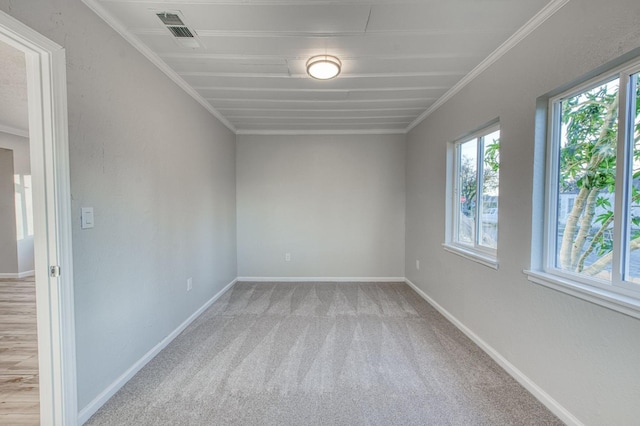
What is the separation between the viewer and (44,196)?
1360 millimetres

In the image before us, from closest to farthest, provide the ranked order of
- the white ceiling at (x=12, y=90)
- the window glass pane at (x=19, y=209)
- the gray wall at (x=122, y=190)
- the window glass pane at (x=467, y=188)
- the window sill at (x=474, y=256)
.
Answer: the gray wall at (x=122, y=190) < the white ceiling at (x=12, y=90) < the window sill at (x=474, y=256) < the window glass pane at (x=467, y=188) < the window glass pane at (x=19, y=209)

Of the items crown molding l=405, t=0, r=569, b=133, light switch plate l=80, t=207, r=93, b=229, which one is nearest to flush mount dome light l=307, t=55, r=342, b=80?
crown molding l=405, t=0, r=569, b=133

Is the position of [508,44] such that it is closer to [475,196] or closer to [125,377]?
[475,196]

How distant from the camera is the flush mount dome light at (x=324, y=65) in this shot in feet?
7.03

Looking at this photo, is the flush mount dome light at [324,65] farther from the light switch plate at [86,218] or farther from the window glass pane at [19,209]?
the window glass pane at [19,209]

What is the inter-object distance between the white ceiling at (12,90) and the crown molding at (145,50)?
0.87 meters

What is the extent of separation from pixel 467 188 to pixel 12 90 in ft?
16.3

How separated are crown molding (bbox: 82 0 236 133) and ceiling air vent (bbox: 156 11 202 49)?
0.30 meters

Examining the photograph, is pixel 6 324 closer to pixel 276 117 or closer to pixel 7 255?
pixel 7 255

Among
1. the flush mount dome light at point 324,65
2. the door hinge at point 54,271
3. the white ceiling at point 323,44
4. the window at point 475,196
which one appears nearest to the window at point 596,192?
the window at point 475,196

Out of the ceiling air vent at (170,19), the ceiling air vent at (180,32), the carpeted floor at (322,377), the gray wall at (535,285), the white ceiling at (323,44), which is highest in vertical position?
the white ceiling at (323,44)

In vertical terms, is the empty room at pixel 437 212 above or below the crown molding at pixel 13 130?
below

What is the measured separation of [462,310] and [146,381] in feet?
9.18

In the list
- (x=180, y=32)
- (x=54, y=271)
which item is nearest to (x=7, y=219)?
(x=54, y=271)
